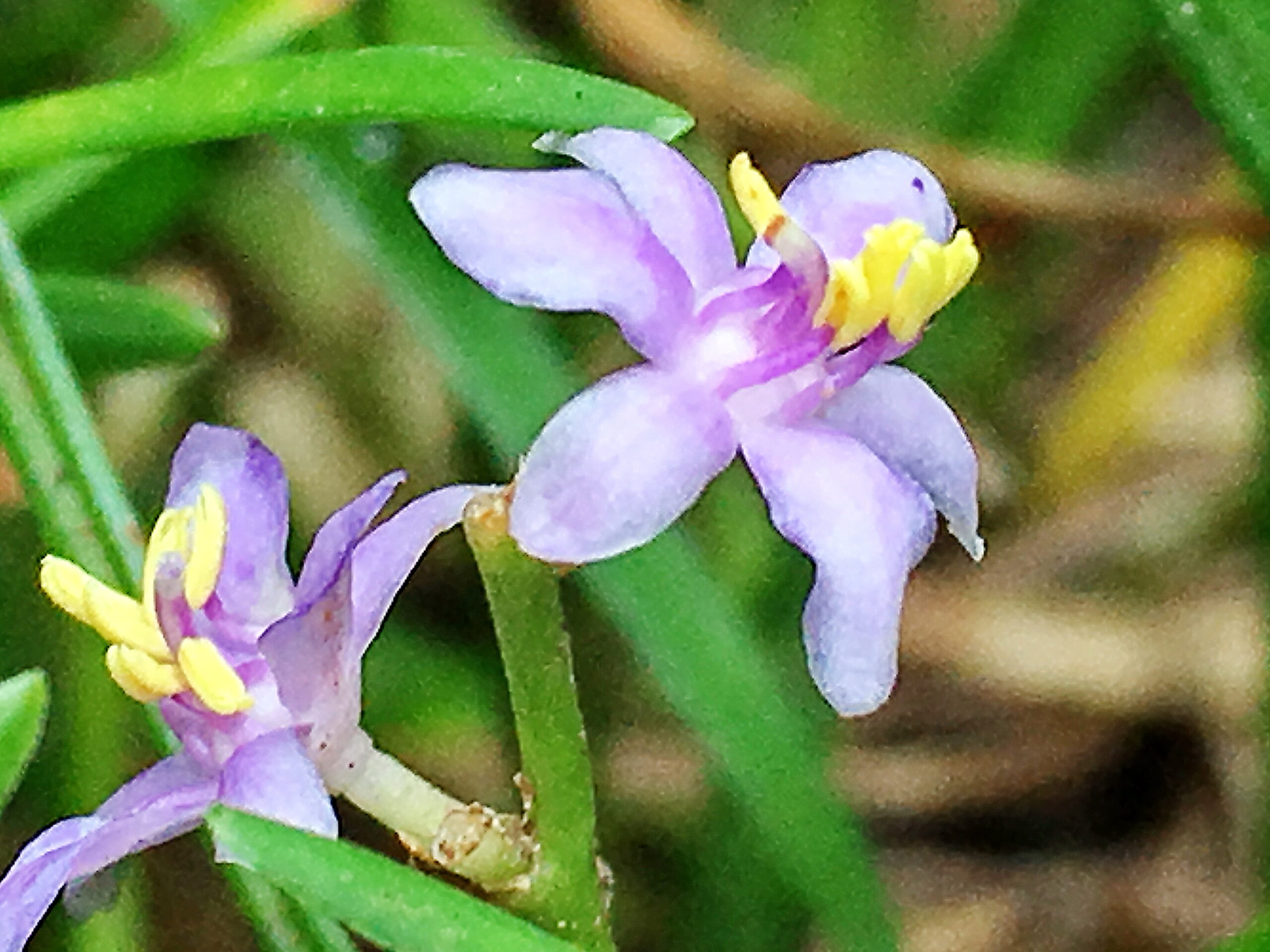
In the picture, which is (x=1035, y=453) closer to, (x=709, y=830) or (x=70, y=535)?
(x=709, y=830)

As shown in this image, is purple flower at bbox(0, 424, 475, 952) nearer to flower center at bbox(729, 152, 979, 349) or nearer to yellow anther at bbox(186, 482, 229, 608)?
yellow anther at bbox(186, 482, 229, 608)

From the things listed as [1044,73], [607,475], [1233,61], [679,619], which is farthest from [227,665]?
[1044,73]

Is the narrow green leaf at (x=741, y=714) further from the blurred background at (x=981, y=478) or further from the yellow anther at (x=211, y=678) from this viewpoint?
the yellow anther at (x=211, y=678)

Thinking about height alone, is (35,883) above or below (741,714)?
above

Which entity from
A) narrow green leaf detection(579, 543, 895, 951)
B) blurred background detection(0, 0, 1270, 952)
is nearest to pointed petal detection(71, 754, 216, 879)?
narrow green leaf detection(579, 543, 895, 951)

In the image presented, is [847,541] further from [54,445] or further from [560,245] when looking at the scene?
[54,445]

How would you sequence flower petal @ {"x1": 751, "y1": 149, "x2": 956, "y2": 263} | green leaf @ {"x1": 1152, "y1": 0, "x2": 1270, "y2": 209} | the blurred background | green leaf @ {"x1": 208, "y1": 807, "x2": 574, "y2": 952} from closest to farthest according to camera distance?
green leaf @ {"x1": 208, "y1": 807, "x2": 574, "y2": 952}
flower petal @ {"x1": 751, "y1": 149, "x2": 956, "y2": 263}
green leaf @ {"x1": 1152, "y1": 0, "x2": 1270, "y2": 209}
the blurred background

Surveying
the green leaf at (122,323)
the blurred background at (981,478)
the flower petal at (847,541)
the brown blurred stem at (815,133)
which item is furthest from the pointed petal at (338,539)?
the brown blurred stem at (815,133)
